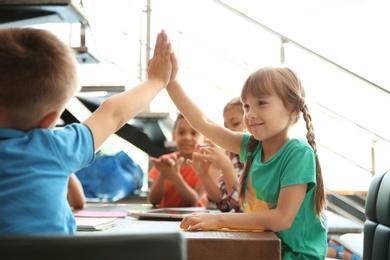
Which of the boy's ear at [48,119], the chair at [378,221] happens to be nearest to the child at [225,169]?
the chair at [378,221]

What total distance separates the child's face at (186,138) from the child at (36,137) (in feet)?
5.79

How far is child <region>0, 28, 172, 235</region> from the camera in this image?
0.77m

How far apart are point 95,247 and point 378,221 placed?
3.71ft

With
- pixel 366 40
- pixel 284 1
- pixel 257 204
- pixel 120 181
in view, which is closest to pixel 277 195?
pixel 257 204

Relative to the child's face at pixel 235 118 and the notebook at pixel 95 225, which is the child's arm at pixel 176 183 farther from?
the notebook at pixel 95 225

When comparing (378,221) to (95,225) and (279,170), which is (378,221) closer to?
(279,170)

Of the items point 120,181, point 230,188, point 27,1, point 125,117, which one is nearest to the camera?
point 125,117

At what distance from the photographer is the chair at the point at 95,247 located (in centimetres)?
53

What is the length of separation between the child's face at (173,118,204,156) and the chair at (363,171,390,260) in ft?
3.94

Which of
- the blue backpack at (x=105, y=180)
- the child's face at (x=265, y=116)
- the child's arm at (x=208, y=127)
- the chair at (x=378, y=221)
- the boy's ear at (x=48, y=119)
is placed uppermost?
the boy's ear at (x=48, y=119)

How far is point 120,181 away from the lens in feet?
12.5

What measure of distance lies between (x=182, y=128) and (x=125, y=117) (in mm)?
1682

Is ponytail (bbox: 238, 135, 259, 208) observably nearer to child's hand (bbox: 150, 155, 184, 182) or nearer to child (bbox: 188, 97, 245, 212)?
child (bbox: 188, 97, 245, 212)

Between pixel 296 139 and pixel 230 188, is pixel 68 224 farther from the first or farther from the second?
pixel 230 188
